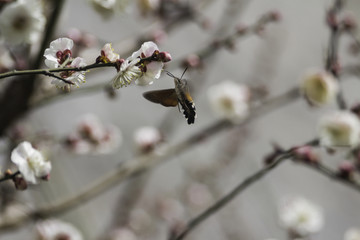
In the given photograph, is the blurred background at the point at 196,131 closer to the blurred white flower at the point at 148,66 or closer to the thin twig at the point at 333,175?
the thin twig at the point at 333,175

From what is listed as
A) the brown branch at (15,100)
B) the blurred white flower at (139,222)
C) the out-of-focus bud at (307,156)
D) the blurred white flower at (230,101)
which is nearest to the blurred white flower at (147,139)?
the blurred white flower at (230,101)

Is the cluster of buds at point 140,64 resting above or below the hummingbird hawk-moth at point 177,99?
above

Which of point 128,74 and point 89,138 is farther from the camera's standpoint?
point 89,138

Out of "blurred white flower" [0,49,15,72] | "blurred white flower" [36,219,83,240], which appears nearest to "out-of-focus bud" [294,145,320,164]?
"blurred white flower" [36,219,83,240]

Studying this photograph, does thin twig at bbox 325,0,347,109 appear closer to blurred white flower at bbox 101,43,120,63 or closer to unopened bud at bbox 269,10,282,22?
unopened bud at bbox 269,10,282,22

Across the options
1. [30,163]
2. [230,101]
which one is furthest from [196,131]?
[30,163]

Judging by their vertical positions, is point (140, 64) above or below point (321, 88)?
below

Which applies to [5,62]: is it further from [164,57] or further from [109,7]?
[164,57]
